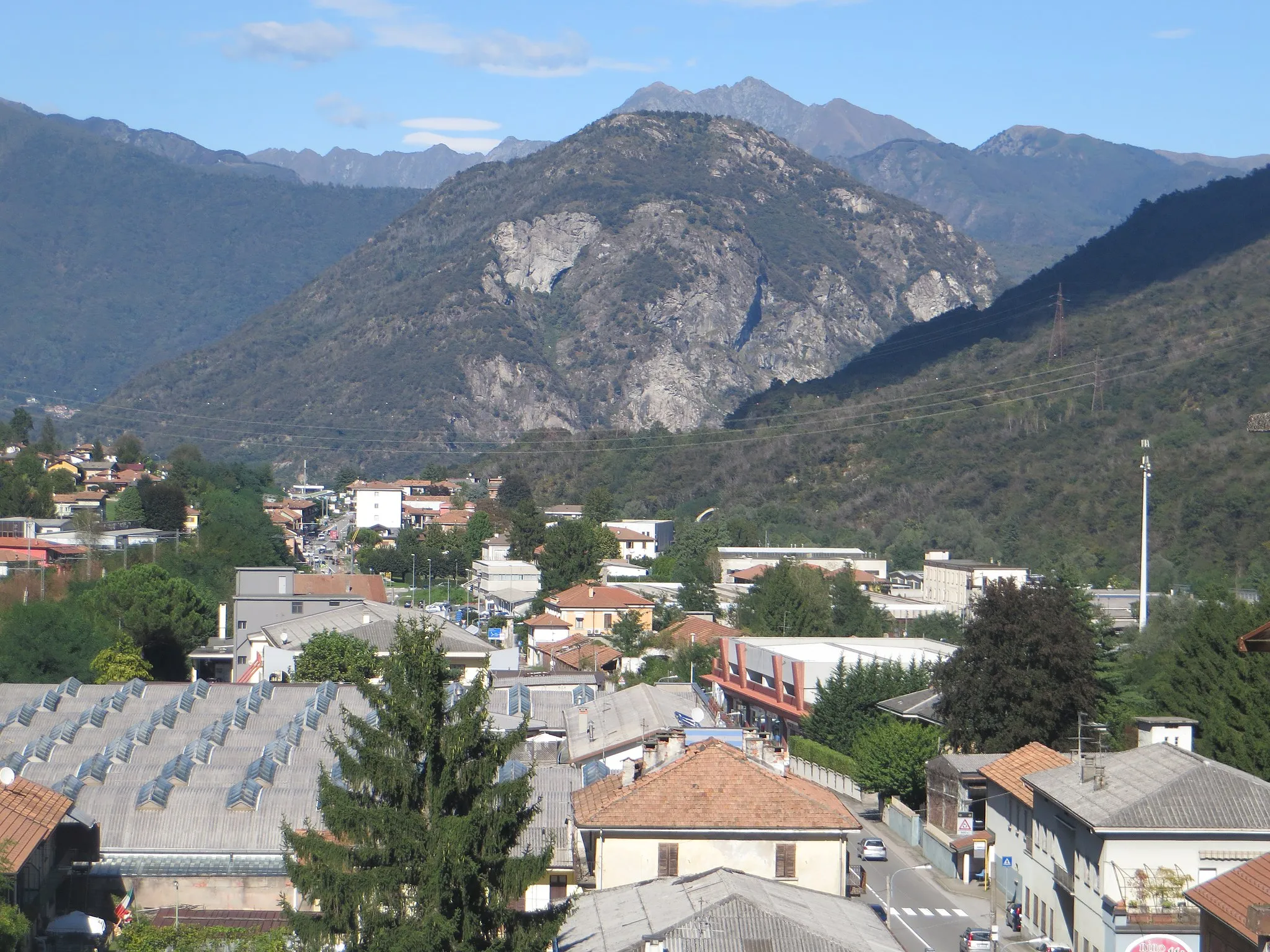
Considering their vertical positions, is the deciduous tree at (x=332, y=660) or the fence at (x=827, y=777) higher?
the deciduous tree at (x=332, y=660)

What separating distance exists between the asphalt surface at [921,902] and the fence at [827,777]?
7.19 metres

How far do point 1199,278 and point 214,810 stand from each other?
13646 cm

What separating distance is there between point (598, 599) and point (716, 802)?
53.6m

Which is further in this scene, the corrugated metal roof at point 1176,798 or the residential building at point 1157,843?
the corrugated metal roof at point 1176,798

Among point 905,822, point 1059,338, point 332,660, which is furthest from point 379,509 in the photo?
point 905,822

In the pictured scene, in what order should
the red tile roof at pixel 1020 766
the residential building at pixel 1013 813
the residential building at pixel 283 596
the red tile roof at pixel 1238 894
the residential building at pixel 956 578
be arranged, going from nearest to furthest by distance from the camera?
the red tile roof at pixel 1238 894, the residential building at pixel 1013 813, the red tile roof at pixel 1020 766, the residential building at pixel 283 596, the residential building at pixel 956 578

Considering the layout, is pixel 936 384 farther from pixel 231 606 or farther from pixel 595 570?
pixel 231 606

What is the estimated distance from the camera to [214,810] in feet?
88.9

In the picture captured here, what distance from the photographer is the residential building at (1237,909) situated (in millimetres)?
16594

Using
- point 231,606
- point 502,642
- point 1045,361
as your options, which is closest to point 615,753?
point 502,642

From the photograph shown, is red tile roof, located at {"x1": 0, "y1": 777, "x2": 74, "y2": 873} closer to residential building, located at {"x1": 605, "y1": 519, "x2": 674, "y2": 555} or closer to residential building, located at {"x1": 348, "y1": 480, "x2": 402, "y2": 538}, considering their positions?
residential building, located at {"x1": 605, "y1": 519, "x2": 674, "y2": 555}

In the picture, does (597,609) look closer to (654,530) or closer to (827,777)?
(827,777)

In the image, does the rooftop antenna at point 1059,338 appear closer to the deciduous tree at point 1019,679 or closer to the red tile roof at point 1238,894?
the deciduous tree at point 1019,679

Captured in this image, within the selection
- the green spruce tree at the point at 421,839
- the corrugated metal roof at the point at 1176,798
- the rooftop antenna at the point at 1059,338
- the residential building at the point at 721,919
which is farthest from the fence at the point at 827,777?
the rooftop antenna at the point at 1059,338
